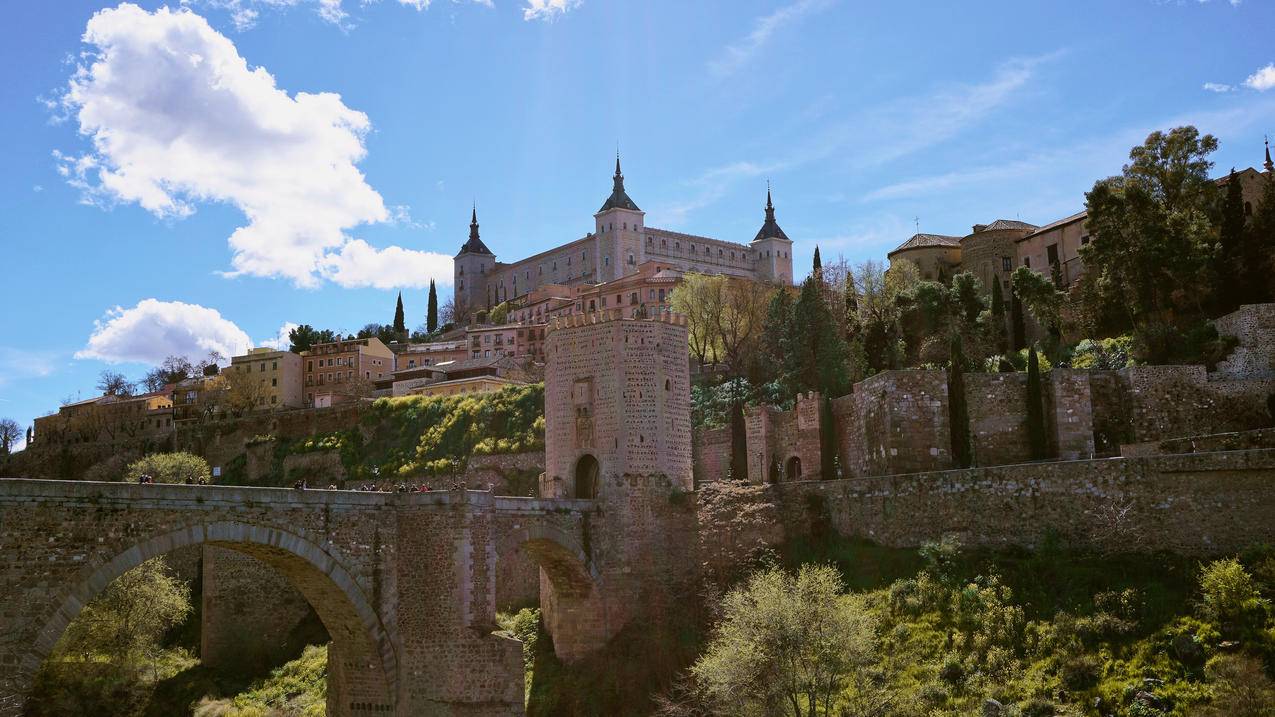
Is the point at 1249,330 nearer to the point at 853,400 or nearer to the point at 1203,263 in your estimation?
the point at 1203,263

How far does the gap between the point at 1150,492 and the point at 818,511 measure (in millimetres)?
11402

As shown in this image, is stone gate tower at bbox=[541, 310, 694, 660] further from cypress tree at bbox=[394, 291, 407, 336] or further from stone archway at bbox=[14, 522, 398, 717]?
cypress tree at bbox=[394, 291, 407, 336]

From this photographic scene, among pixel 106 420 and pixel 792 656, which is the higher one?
pixel 106 420

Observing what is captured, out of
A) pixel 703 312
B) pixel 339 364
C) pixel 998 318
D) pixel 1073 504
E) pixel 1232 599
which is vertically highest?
pixel 339 364

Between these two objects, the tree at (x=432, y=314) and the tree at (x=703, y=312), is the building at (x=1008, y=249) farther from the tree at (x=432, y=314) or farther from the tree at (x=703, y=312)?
the tree at (x=432, y=314)

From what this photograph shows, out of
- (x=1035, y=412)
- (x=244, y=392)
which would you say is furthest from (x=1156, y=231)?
(x=244, y=392)

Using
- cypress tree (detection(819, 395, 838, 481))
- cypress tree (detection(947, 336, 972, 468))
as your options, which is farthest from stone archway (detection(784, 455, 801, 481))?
cypress tree (detection(947, 336, 972, 468))

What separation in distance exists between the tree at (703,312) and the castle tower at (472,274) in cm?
7137

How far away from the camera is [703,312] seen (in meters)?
71.7

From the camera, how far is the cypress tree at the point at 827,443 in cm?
4766

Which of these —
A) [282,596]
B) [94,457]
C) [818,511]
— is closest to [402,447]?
[282,596]

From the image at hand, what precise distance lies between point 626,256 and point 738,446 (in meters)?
72.7

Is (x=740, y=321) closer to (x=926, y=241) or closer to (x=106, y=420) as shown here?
(x=926, y=241)

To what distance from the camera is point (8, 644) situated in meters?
24.8
